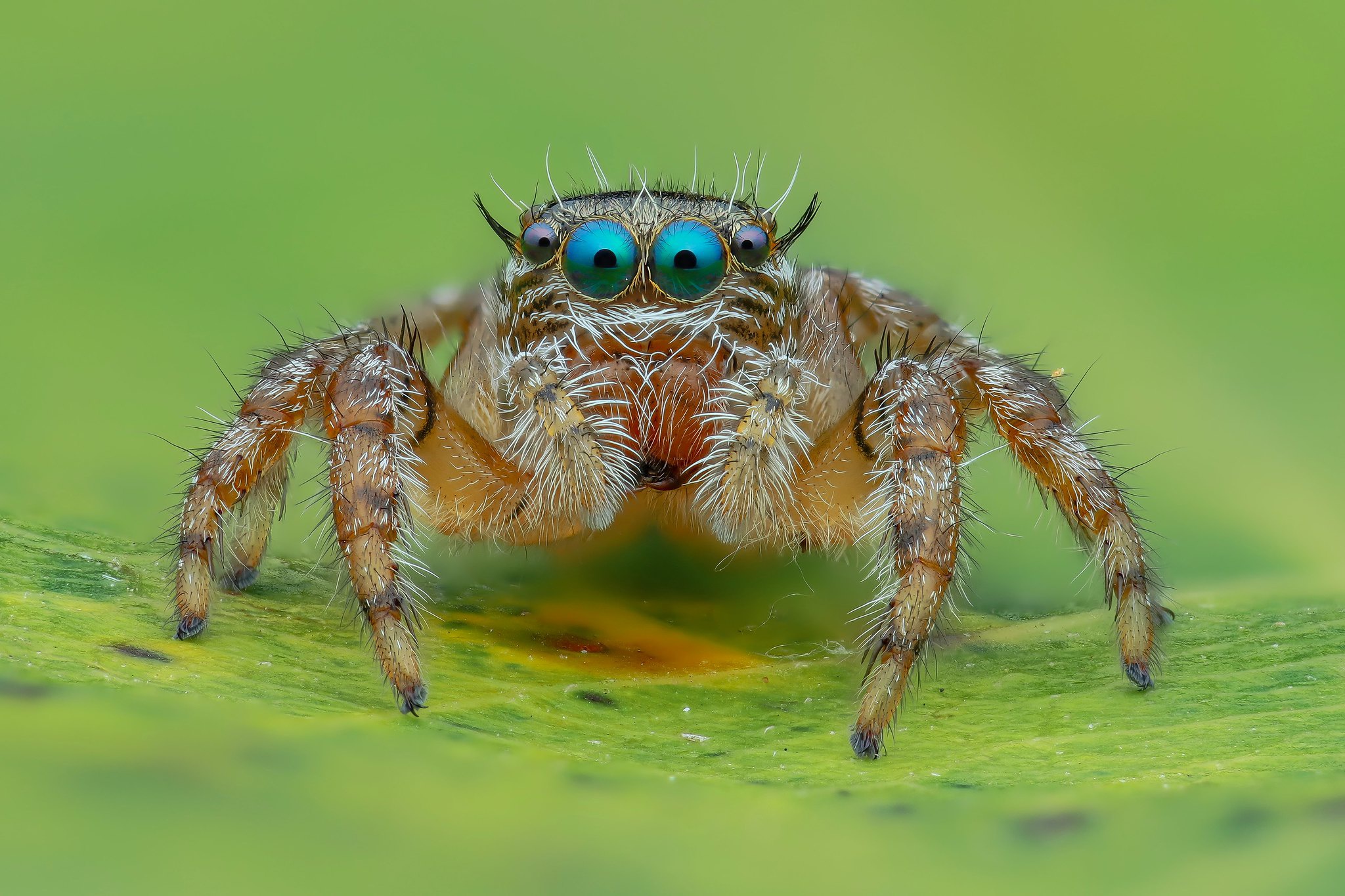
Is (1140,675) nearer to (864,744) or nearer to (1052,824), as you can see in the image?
(864,744)

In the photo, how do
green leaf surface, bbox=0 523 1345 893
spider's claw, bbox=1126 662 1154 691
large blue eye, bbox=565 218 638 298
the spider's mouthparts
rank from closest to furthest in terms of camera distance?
green leaf surface, bbox=0 523 1345 893
spider's claw, bbox=1126 662 1154 691
large blue eye, bbox=565 218 638 298
the spider's mouthparts

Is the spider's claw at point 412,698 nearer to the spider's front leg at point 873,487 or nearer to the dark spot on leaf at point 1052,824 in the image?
the spider's front leg at point 873,487

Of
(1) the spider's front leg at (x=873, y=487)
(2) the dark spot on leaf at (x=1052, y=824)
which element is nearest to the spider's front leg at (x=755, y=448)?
(1) the spider's front leg at (x=873, y=487)

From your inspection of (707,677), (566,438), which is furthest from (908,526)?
(566,438)

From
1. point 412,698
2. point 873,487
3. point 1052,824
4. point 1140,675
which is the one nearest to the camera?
point 1052,824

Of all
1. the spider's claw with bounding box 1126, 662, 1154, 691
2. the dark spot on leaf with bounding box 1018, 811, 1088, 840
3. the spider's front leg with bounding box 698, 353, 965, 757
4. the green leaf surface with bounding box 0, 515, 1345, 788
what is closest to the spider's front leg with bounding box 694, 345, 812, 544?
the spider's front leg with bounding box 698, 353, 965, 757

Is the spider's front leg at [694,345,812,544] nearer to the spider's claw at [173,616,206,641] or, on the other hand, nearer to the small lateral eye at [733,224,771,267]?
the small lateral eye at [733,224,771,267]
